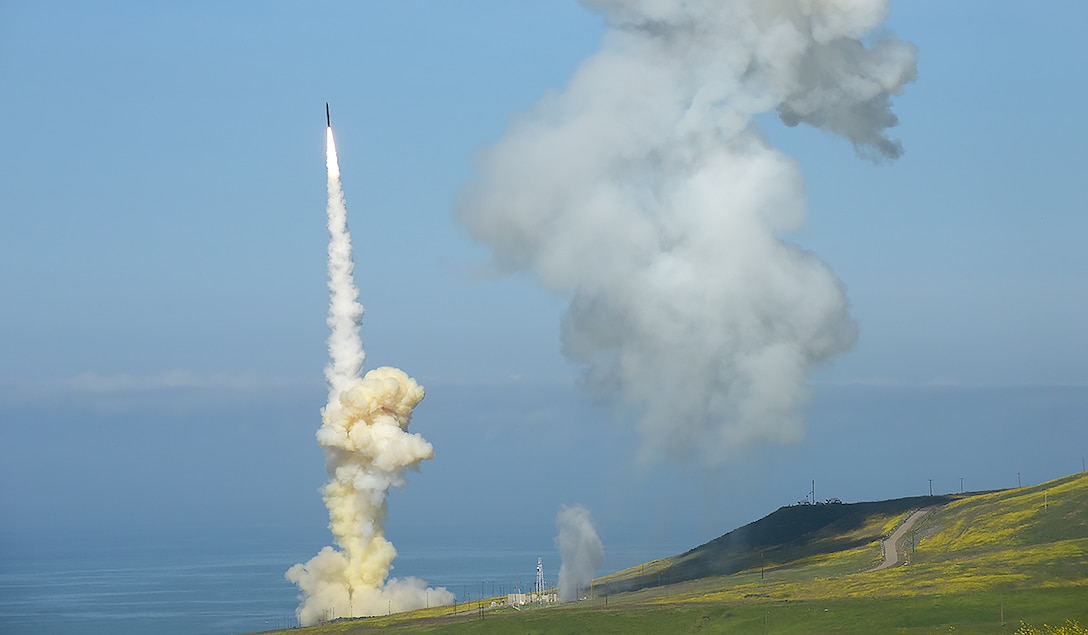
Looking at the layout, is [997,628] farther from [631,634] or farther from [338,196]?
[338,196]

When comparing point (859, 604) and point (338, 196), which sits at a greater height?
A: point (338, 196)

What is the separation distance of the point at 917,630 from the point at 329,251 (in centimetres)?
9383

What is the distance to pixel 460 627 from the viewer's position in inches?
7628

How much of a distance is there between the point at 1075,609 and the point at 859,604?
1044 inches

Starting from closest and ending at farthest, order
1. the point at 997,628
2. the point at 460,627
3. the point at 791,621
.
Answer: the point at 997,628 → the point at 791,621 → the point at 460,627

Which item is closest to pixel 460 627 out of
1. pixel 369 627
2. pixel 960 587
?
pixel 369 627

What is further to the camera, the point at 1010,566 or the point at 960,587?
the point at 1010,566

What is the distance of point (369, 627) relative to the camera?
198 m

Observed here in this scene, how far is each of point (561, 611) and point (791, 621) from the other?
1387 inches

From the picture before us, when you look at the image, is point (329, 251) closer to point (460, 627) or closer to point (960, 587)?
point (460, 627)

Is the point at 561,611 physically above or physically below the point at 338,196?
below

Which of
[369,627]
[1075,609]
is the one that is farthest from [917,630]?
[369,627]

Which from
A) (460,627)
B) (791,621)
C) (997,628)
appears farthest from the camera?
(460,627)

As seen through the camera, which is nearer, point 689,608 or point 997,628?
point 997,628
